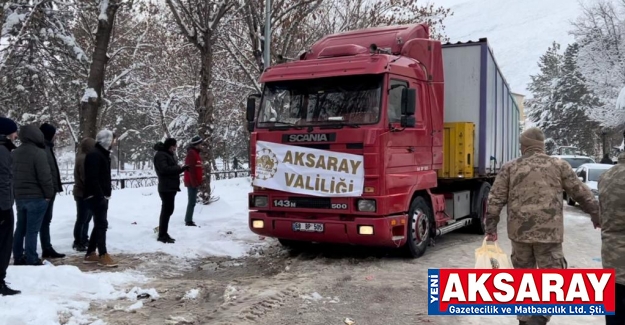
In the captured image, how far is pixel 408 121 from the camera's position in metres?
7.87

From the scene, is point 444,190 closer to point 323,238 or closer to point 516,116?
point 323,238

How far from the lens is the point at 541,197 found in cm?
474

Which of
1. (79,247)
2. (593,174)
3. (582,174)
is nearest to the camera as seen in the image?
(79,247)

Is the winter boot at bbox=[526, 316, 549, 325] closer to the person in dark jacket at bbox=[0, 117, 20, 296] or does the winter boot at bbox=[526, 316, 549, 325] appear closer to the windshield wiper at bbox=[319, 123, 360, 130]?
the windshield wiper at bbox=[319, 123, 360, 130]

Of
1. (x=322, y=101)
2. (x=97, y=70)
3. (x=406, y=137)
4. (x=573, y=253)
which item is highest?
(x=97, y=70)

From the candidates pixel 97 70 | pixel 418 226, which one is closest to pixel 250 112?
pixel 418 226

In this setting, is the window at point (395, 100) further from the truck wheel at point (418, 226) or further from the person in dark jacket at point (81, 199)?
the person in dark jacket at point (81, 199)

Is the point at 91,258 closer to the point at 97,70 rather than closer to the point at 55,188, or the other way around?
the point at 55,188

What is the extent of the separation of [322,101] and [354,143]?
2.92 feet

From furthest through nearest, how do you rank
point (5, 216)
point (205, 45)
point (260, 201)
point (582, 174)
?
point (582, 174)
point (205, 45)
point (260, 201)
point (5, 216)

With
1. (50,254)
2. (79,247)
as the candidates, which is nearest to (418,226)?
(79,247)

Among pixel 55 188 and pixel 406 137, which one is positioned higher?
pixel 406 137

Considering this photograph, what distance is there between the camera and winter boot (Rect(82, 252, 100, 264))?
7928 millimetres

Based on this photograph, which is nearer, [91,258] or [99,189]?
[99,189]
